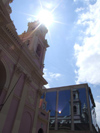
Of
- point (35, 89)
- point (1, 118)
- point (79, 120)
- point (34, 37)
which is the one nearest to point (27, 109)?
point (35, 89)

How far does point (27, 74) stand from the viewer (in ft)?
35.3

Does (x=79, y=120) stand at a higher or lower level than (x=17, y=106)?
higher

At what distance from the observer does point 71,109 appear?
22562 mm

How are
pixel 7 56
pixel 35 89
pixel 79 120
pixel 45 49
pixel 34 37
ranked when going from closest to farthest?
pixel 7 56 → pixel 35 89 → pixel 34 37 → pixel 45 49 → pixel 79 120

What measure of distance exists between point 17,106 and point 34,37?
29.4ft

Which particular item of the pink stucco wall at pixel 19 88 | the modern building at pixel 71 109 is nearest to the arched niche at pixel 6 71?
the pink stucco wall at pixel 19 88

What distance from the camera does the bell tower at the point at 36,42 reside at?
14.1 meters

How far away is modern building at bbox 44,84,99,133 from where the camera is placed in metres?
20.4

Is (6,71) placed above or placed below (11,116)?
above

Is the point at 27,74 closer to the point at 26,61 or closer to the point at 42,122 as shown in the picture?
the point at 26,61


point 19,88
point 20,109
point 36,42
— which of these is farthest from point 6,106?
point 36,42

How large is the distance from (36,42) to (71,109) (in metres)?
15.1

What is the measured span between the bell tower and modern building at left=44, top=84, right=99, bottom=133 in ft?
41.3

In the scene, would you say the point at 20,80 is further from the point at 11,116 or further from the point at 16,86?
the point at 11,116
